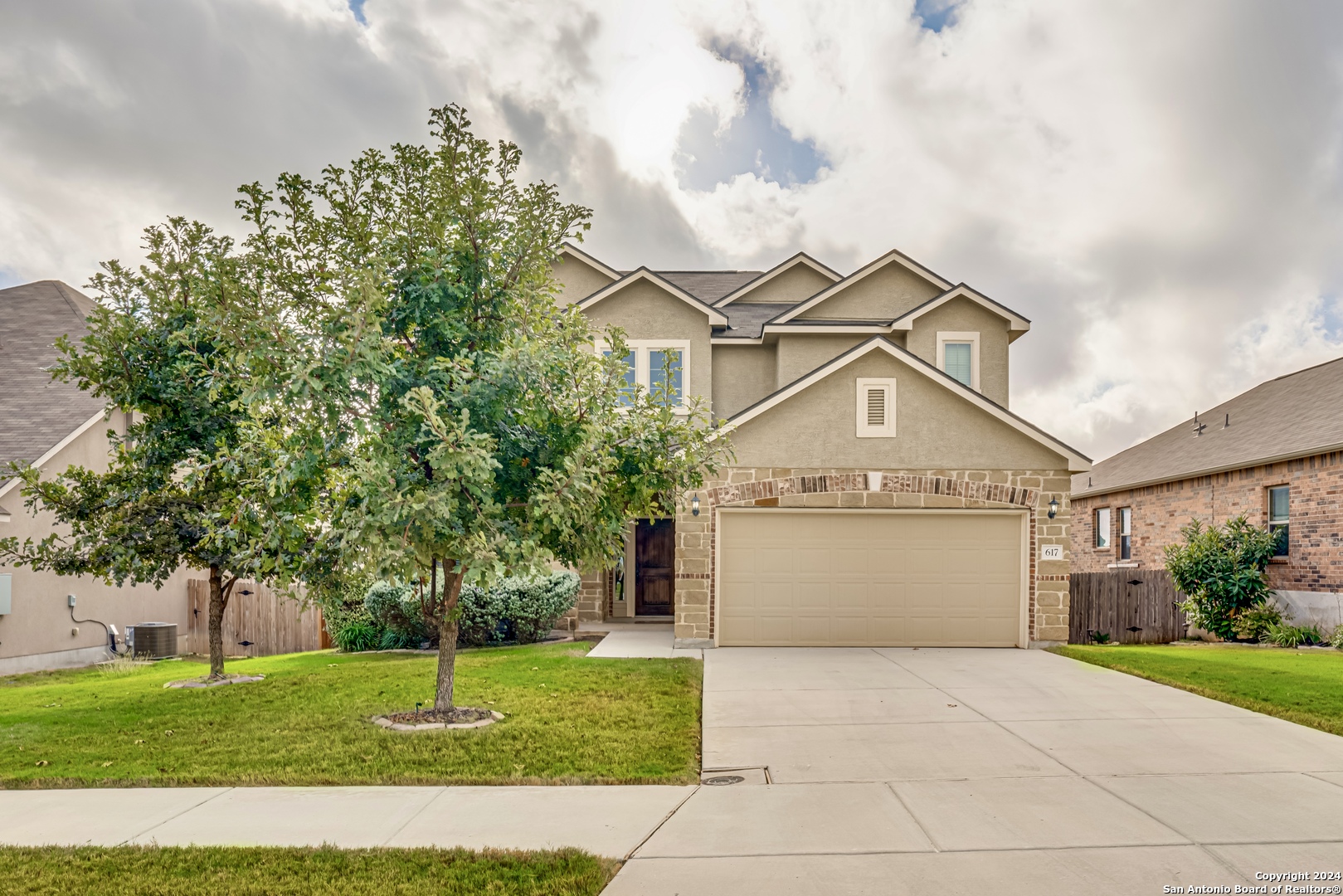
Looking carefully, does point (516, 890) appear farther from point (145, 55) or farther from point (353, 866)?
point (145, 55)

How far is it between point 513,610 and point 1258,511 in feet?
51.4

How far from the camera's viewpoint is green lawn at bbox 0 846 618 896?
176 inches

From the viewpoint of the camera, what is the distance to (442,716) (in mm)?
8594

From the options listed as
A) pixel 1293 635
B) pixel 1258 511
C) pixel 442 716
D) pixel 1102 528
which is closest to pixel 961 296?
pixel 1258 511

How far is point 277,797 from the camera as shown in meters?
6.19

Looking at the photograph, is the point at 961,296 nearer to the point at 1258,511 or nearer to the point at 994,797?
the point at 1258,511

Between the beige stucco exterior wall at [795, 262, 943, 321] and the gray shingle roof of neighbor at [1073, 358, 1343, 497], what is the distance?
7.65 m

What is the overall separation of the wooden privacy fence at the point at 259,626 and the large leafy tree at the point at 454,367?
9.78m

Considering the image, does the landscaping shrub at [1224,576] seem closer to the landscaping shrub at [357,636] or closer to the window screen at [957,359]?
the window screen at [957,359]

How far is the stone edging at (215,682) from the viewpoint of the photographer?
1140cm

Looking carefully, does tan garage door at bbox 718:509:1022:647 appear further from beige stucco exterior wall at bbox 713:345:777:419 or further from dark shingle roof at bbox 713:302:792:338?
dark shingle roof at bbox 713:302:792:338

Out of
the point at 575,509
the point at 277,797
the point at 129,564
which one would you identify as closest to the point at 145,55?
the point at 129,564

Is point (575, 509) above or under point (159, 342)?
under

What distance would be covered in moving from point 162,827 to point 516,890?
264 cm
